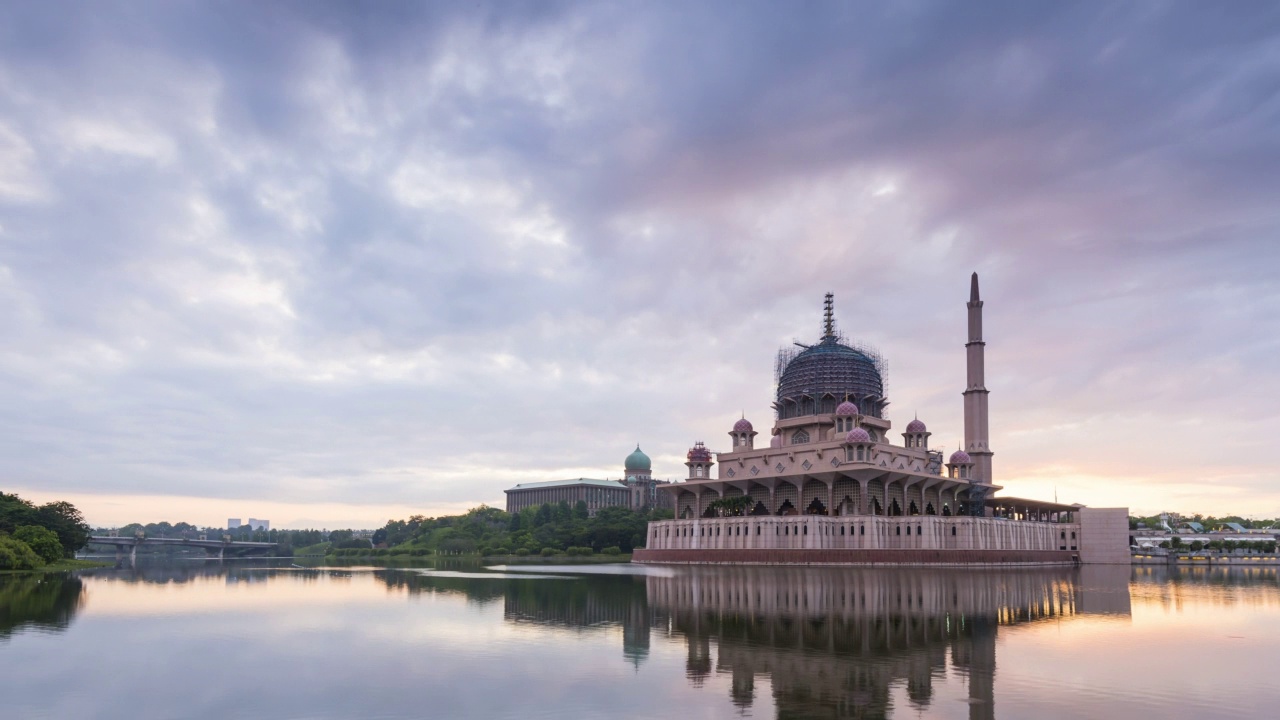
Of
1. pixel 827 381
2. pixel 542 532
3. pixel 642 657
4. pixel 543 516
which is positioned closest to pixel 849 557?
pixel 827 381

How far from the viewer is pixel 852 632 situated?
29.3 metres

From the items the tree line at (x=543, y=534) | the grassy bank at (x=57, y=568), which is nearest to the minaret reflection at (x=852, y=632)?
the grassy bank at (x=57, y=568)

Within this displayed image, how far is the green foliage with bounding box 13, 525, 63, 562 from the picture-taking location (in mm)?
86625

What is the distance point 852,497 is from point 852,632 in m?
79.5

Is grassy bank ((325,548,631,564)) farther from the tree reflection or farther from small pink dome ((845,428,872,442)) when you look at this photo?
the tree reflection

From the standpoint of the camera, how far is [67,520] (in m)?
106

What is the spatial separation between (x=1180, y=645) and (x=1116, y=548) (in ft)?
333

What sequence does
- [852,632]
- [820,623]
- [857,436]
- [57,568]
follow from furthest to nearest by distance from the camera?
[857,436] → [57,568] → [820,623] → [852,632]

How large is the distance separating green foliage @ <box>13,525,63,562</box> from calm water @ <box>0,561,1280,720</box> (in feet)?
159

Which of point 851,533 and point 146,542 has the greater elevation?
point 851,533

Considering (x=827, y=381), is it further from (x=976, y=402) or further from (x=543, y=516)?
(x=543, y=516)

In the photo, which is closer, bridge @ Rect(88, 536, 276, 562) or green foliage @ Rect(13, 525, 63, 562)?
green foliage @ Rect(13, 525, 63, 562)

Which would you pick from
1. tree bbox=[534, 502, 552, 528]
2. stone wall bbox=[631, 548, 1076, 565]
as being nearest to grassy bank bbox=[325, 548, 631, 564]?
stone wall bbox=[631, 548, 1076, 565]

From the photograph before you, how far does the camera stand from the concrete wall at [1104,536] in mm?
117562
